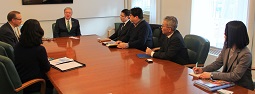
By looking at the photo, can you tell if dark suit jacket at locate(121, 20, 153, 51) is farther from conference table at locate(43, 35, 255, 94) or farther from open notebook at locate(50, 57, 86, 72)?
open notebook at locate(50, 57, 86, 72)

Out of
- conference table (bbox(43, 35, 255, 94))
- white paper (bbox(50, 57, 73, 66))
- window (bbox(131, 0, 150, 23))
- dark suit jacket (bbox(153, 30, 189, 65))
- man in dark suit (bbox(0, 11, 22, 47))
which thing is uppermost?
window (bbox(131, 0, 150, 23))

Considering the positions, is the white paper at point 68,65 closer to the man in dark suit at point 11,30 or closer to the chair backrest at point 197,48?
the man in dark suit at point 11,30

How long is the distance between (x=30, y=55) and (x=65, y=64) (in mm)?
407

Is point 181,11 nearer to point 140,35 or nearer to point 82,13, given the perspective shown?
point 140,35

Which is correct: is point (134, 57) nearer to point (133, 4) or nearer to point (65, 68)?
point (65, 68)

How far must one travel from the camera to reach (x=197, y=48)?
10.2ft

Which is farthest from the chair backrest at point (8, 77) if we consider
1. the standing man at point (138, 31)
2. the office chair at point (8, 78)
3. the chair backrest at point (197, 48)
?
the chair backrest at point (197, 48)

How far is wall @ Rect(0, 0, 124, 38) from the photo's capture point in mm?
5595

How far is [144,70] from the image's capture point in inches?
95.0

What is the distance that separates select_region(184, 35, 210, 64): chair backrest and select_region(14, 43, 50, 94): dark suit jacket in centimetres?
177

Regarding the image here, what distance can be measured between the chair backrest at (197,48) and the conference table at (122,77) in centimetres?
57

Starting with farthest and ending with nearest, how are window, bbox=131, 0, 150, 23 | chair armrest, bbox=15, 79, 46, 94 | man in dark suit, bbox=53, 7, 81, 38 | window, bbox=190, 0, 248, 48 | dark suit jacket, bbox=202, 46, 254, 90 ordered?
window, bbox=131, 0, 150, 23 < man in dark suit, bbox=53, 7, 81, 38 < window, bbox=190, 0, 248, 48 < chair armrest, bbox=15, 79, 46, 94 < dark suit jacket, bbox=202, 46, 254, 90

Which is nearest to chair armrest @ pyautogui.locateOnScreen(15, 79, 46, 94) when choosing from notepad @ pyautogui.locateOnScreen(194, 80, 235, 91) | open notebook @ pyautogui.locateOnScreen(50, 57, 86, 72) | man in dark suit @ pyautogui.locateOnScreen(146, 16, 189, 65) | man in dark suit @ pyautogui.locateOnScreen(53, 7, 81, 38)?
open notebook @ pyautogui.locateOnScreen(50, 57, 86, 72)

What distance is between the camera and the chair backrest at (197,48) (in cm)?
301
